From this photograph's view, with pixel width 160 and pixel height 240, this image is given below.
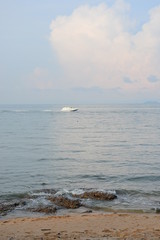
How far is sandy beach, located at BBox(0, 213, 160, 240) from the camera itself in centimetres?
915

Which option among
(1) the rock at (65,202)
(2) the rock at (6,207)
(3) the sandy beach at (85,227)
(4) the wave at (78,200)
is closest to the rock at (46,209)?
(4) the wave at (78,200)

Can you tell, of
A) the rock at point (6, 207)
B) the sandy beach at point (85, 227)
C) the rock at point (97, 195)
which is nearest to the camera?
the sandy beach at point (85, 227)

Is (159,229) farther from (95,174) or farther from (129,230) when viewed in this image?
(95,174)

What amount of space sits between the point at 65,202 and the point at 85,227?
3.93 m

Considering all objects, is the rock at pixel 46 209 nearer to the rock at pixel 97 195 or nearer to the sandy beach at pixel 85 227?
the sandy beach at pixel 85 227

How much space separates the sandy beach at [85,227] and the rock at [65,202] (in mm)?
1398

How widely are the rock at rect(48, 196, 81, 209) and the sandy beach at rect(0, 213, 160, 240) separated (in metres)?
1.40

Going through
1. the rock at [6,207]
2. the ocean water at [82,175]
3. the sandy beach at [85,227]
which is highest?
the ocean water at [82,175]

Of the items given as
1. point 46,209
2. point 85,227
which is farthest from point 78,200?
point 85,227

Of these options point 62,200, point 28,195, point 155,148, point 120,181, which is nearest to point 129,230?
point 62,200

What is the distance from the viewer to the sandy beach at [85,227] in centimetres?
915

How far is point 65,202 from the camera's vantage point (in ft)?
46.9

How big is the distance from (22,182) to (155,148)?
17.9 metres

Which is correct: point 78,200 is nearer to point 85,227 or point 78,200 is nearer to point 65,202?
point 65,202
